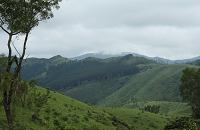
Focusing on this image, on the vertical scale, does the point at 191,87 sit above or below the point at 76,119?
above

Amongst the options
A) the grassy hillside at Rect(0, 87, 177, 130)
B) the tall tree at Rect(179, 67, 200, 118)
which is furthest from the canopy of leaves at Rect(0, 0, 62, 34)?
the tall tree at Rect(179, 67, 200, 118)

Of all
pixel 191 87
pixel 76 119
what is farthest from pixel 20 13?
pixel 191 87

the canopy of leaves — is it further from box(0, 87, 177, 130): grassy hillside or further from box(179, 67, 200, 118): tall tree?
box(179, 67, 200, 118): tall tree

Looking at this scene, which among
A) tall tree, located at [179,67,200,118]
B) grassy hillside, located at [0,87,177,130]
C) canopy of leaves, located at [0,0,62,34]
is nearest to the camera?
canopy of leaves, located at [0,0,62,34]

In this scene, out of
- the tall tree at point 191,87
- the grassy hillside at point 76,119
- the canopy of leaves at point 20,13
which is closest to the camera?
the canopy of leaves at point 20,13

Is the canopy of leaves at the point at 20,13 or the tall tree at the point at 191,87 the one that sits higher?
the canopy of leaves at the point at 20,13

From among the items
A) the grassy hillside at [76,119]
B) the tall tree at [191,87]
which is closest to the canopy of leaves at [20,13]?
the grassy hillside at [76,119]

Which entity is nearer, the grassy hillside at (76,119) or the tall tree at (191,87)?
the grassy hillside at (76,119)

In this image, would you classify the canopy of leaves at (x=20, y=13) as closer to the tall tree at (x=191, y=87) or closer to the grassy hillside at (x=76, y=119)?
the grassy hillside at (x=76, y=119)

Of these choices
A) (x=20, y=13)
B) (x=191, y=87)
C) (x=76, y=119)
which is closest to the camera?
(x=20, y=13)

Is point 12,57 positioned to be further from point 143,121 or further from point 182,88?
point 182,88

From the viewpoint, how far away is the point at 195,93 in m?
46.7

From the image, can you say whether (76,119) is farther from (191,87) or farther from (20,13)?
(191,87)

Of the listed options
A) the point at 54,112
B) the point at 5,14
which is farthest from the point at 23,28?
the point at 54,112
